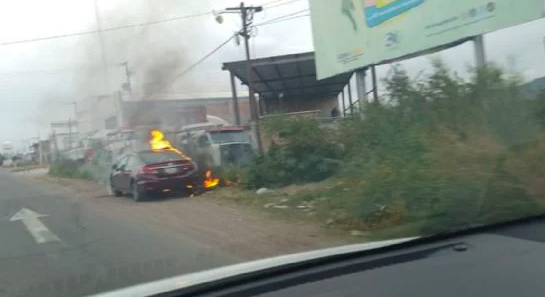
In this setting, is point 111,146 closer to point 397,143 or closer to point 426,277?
point 397,143

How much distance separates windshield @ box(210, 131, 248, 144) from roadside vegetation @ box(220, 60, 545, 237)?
5.87ft

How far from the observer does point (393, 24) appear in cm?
1539

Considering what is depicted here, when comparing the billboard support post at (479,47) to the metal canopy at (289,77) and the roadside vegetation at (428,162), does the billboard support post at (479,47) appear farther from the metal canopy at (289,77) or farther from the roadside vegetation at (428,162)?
the metal canopy at (289,77)

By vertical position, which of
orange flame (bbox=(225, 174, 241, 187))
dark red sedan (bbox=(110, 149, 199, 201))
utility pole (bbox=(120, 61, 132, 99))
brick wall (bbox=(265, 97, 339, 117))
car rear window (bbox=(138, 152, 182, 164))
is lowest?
orange flame (bbox=(225, 174, 241, 187))

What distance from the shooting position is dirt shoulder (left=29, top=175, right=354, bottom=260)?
7.08m

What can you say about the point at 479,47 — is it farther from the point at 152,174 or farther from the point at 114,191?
the point at 114,191

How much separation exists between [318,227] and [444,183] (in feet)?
5.65

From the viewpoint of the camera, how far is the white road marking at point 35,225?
8.00 metres

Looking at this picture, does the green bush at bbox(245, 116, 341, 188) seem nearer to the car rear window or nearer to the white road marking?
the car rear window

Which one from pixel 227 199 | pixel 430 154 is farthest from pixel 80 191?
pixel 430 154

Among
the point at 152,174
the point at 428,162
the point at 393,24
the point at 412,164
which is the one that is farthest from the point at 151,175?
the point at 393,24

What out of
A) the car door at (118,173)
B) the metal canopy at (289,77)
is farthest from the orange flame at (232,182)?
the metal canopy at (289,77)

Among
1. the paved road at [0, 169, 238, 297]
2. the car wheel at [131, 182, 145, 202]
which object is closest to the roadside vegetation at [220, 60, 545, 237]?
the car wheel at [131, 182, 145, 202]

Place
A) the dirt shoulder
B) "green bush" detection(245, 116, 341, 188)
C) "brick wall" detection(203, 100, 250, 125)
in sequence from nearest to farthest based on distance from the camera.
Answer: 1. the dirt shoulder
2. "green bush" detection(245, 116, 341, 188)
3. "brick wall" detection(203, 100, 250, 125)
